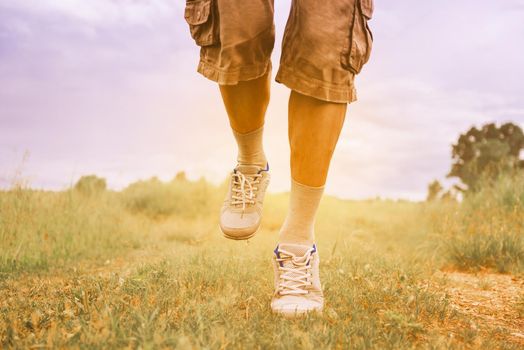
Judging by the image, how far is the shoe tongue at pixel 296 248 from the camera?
2.13m

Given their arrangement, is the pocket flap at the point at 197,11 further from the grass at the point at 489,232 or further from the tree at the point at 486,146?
the tree at the point at 486,146

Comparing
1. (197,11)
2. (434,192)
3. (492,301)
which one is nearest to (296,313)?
(197,11)

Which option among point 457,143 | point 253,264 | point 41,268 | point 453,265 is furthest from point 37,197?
point 457,143

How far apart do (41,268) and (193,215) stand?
5106 millimetres

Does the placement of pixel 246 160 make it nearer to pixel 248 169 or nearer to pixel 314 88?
pixel 248 169

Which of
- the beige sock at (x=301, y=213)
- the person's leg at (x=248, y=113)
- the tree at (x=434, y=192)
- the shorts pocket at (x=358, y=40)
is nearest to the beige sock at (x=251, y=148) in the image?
the person's leg at (x=248, y=113)

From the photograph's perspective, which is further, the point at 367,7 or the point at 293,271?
the point at 293,271

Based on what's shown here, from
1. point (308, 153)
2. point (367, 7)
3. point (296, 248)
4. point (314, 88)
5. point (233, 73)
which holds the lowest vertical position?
point (296, 248)

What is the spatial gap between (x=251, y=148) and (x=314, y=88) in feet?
2.57

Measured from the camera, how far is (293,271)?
2.10m

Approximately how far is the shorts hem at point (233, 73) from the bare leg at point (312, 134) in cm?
22

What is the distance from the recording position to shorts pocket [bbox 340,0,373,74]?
6.12 ft

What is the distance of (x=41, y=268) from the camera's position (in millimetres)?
3979

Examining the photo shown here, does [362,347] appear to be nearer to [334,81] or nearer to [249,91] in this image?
[334,81]
